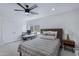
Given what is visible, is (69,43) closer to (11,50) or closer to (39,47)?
(39,47)

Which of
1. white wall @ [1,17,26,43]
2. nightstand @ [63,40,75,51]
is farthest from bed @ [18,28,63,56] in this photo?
white wall @ [1,17,26,43]

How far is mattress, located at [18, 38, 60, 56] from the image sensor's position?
5.31 ft

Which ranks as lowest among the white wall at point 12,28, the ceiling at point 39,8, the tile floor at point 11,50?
the tile floor at point 11,50

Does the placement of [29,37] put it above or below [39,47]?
above

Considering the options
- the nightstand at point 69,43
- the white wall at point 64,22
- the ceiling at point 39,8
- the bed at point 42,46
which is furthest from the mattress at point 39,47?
the ceiling at point 39,8

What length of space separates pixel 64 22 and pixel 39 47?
712 mm

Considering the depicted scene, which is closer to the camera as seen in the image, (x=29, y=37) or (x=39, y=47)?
(x=39, y=47)

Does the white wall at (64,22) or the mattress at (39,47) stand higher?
the white wall at (64,22)

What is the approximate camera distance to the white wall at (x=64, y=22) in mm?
1738

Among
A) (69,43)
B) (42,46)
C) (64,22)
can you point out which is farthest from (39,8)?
(69,43)

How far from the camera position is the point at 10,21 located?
1.74 meters

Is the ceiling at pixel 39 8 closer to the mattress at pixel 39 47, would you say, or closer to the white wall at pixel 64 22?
the white wall at pixel 64 22

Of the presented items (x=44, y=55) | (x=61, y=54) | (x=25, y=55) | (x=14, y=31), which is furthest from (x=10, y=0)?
(x=61, y=54)

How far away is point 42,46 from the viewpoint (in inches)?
67.3
